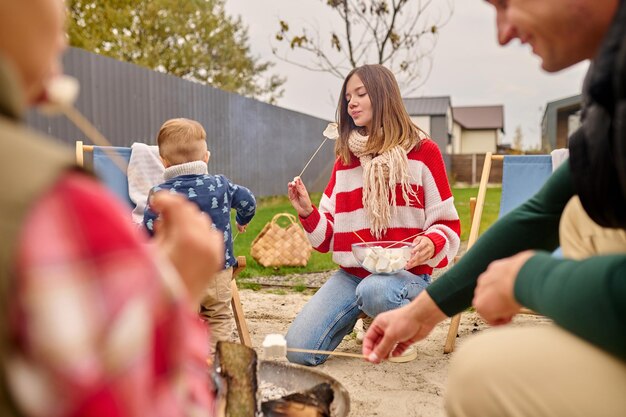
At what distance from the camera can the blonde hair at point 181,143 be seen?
3174 mm

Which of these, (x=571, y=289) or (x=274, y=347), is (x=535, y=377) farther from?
(x=274, y=347)

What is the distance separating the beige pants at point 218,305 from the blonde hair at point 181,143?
66cm

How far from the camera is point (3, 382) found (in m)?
0.51

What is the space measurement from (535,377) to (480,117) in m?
47.1

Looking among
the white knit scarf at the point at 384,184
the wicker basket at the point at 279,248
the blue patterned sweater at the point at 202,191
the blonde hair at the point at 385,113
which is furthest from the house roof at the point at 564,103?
the blue patterned sweater at the point at 202,191

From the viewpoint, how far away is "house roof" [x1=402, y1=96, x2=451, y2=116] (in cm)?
3444

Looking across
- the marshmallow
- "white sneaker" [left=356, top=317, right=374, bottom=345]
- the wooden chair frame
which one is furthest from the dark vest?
"white sneaker" [left=356, top=317, right=374, bottom=345]

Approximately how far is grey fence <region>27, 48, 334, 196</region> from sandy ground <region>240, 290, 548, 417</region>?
422 centimetres

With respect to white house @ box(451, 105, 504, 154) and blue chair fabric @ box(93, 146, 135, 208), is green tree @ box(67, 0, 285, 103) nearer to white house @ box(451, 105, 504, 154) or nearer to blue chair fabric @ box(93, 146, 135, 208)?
blue chair fabric @ box(93, 146, 135, 208)

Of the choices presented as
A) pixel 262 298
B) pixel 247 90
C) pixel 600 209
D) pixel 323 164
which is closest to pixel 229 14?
pixel 247 90

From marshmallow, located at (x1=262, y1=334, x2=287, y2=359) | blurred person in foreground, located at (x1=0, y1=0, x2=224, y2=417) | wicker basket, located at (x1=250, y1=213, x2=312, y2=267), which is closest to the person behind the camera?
blurred person in foreground, located at (x1=0, y1=0, x2=224, y2=417)

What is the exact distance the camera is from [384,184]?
309 cm

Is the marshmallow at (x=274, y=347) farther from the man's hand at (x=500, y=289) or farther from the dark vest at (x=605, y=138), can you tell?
the dark vest at (x=605, y=138)

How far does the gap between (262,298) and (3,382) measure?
156 inches
